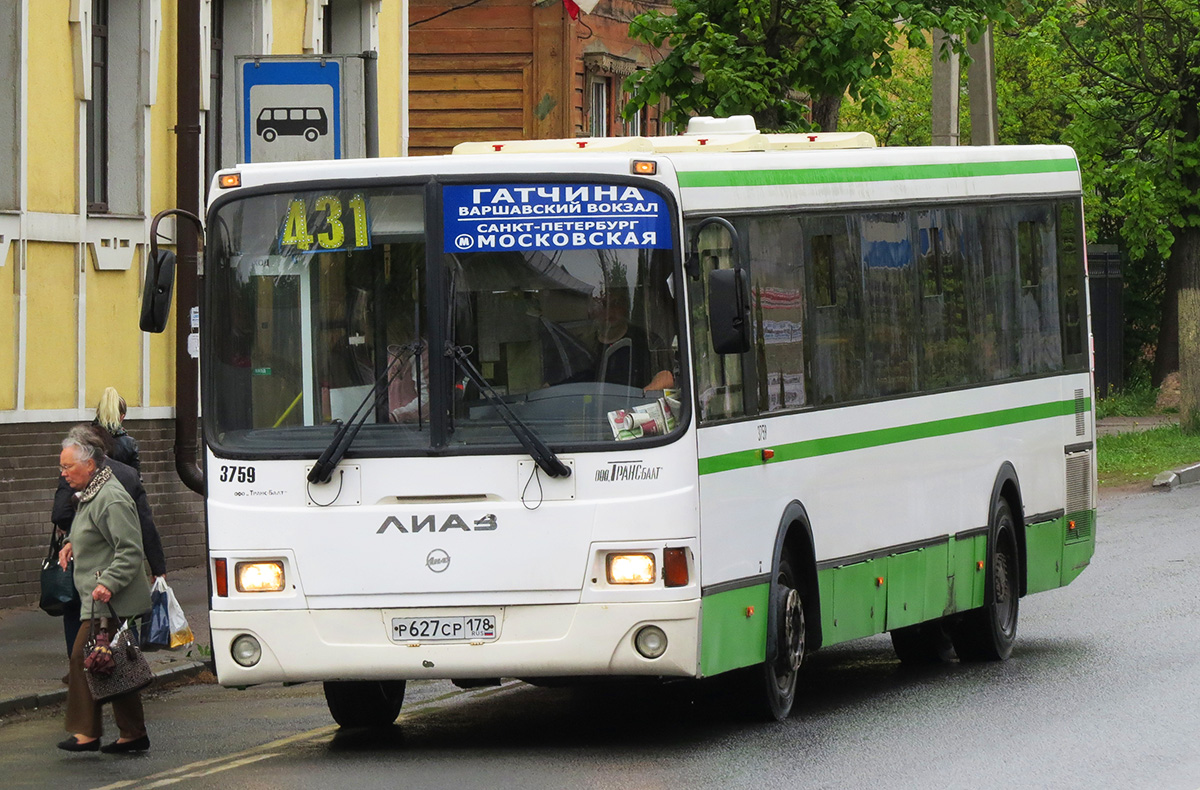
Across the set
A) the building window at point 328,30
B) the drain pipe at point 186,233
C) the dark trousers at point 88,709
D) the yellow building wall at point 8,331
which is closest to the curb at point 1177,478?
the building window at point 328,30

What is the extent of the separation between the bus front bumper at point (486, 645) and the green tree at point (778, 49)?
42.7ft

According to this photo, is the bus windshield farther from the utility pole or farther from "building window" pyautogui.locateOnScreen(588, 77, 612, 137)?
"building window" pyautogui.locateOnScreen(588, 77, 612, 137)

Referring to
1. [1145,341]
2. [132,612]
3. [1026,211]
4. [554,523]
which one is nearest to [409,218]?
[554,523]

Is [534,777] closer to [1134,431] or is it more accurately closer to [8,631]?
[8,631]

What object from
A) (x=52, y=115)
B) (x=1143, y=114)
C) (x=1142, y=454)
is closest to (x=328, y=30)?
(x=52, y=115)

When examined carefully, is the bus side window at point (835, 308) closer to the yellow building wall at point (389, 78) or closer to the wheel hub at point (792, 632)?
the wheel hub at point (792, 632)

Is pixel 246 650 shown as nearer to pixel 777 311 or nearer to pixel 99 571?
pixel 99 571

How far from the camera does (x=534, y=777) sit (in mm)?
9930

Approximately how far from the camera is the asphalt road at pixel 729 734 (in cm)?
996

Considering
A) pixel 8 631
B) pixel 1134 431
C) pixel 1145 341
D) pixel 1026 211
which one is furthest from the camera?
pixel 1145 341

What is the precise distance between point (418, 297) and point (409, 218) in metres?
0.37

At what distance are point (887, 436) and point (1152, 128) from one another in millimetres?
24627

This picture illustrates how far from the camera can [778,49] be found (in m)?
23.3

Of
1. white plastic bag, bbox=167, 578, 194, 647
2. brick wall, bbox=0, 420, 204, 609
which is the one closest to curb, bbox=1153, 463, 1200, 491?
brick wall, bbox=0, 420, 204, 609
